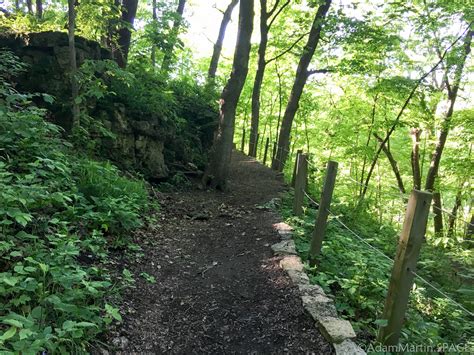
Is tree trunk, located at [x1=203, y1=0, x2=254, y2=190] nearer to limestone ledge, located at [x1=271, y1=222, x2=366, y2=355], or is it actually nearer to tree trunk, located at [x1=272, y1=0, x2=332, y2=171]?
tree trunk, located at [x1=272, y1=0, x2=332, y2=171]

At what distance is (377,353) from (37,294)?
2613 mm

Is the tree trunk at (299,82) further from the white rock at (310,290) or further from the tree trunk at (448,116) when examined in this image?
the white rock at (310,290)

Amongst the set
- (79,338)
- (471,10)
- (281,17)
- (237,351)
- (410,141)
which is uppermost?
(281,17)

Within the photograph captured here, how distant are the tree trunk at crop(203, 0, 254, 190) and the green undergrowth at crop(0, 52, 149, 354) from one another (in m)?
2.95

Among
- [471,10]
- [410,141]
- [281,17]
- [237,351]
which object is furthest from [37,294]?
[410,141]

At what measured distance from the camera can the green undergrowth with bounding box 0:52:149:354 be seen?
223 centimetres

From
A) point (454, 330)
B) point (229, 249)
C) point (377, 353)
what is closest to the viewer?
point (377, 353)

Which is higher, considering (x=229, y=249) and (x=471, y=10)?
(x=471, y=10)

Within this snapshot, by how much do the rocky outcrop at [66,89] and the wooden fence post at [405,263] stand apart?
605 centimetres

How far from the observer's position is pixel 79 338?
2.37 m

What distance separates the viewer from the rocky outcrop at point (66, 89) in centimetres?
660

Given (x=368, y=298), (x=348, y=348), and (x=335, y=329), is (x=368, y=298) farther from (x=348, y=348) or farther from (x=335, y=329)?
(x=348, y=348)

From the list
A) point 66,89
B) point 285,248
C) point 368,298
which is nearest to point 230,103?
point 66,89

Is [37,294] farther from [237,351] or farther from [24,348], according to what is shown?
[237,351]
